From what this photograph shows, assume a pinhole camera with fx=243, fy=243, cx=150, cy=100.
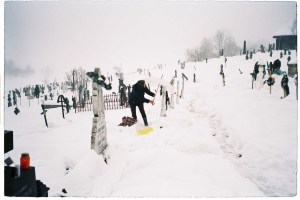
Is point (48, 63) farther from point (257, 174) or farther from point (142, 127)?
point (257, 174)

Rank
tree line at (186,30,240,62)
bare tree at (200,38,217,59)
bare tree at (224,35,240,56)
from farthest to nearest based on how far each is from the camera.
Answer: bare tree at (200,38,217,59), bare tree at (224,35,240,56), tree line at (186,30,240,62)

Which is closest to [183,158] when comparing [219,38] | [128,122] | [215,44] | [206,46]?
[128,122]

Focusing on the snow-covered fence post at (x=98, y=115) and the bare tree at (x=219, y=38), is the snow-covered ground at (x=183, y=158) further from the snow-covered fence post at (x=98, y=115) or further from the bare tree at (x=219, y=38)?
the bare tree at (x=219, y=38)

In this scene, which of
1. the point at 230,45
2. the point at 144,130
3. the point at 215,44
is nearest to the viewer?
the point at 144,130

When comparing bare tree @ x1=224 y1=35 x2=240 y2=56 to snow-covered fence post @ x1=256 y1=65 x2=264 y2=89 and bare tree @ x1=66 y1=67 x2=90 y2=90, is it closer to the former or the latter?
snow-covered fence post @ x1=256 y1=65 x2=264 y2=89

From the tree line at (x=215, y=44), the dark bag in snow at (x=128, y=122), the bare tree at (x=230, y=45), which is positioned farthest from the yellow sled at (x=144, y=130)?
the bare tree at (x=230, y=45)

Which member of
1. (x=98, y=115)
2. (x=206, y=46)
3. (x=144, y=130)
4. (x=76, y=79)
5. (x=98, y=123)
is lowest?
(x=144, y=130)

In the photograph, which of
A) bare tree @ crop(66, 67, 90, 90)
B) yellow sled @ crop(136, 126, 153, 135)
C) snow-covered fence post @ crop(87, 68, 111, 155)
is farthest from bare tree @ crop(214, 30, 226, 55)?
bare tree @ crop(66, 67, 90, 90)

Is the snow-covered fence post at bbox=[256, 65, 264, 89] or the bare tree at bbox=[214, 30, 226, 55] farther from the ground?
the bare tree at bbox=[214, 30, 226, 55]

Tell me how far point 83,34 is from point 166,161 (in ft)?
14.6

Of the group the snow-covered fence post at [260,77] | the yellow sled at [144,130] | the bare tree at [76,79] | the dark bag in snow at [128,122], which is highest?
the bare tree at [76,79]

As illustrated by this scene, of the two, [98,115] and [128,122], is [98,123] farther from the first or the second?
[128,122]

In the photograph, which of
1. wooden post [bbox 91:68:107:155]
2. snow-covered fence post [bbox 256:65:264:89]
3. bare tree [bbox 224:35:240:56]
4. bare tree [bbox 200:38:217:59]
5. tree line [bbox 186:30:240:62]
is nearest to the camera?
wooden post [bbox 91:68:107:155]

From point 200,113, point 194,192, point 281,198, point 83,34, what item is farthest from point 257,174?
point 83,34
